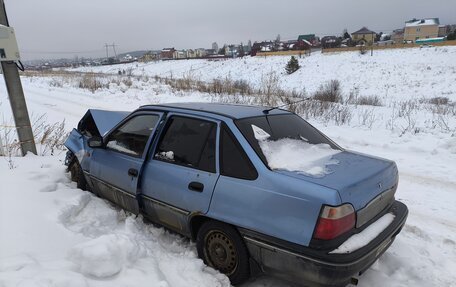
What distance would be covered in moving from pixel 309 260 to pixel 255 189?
687 millimetres

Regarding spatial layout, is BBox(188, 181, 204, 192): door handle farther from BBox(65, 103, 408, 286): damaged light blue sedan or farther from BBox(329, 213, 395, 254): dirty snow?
BBox(329, 213, 395, 254): dirty snow

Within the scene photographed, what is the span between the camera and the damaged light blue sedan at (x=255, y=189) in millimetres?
2682

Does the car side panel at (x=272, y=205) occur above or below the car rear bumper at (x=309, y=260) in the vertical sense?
above

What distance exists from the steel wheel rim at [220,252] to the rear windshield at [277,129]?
83 cm

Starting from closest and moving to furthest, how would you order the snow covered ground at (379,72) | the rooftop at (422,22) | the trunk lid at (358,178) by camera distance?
the trunk lid at (358,178), the snow covered ground at (379,72), the rooftop at (422,22)

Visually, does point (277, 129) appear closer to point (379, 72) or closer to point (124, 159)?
point (124, 159)

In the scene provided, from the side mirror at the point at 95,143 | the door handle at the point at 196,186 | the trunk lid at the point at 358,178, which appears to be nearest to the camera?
the trunk lid at the point at 358,178

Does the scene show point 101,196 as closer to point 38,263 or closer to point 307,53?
point 38,263

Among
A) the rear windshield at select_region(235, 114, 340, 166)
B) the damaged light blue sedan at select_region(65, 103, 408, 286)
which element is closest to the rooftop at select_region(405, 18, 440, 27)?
the rear windshield at select_region(235, 114, 340, 166)

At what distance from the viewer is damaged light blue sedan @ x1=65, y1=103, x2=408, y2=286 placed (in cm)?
268

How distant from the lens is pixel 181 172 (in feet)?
11.5

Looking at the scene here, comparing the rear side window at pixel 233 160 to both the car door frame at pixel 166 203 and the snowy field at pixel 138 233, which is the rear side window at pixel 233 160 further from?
the snowy field at pixel 138 233

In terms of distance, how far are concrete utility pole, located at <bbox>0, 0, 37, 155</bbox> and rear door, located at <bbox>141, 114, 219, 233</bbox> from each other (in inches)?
144

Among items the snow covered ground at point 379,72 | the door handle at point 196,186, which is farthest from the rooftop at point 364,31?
the door handle at point 196,186
